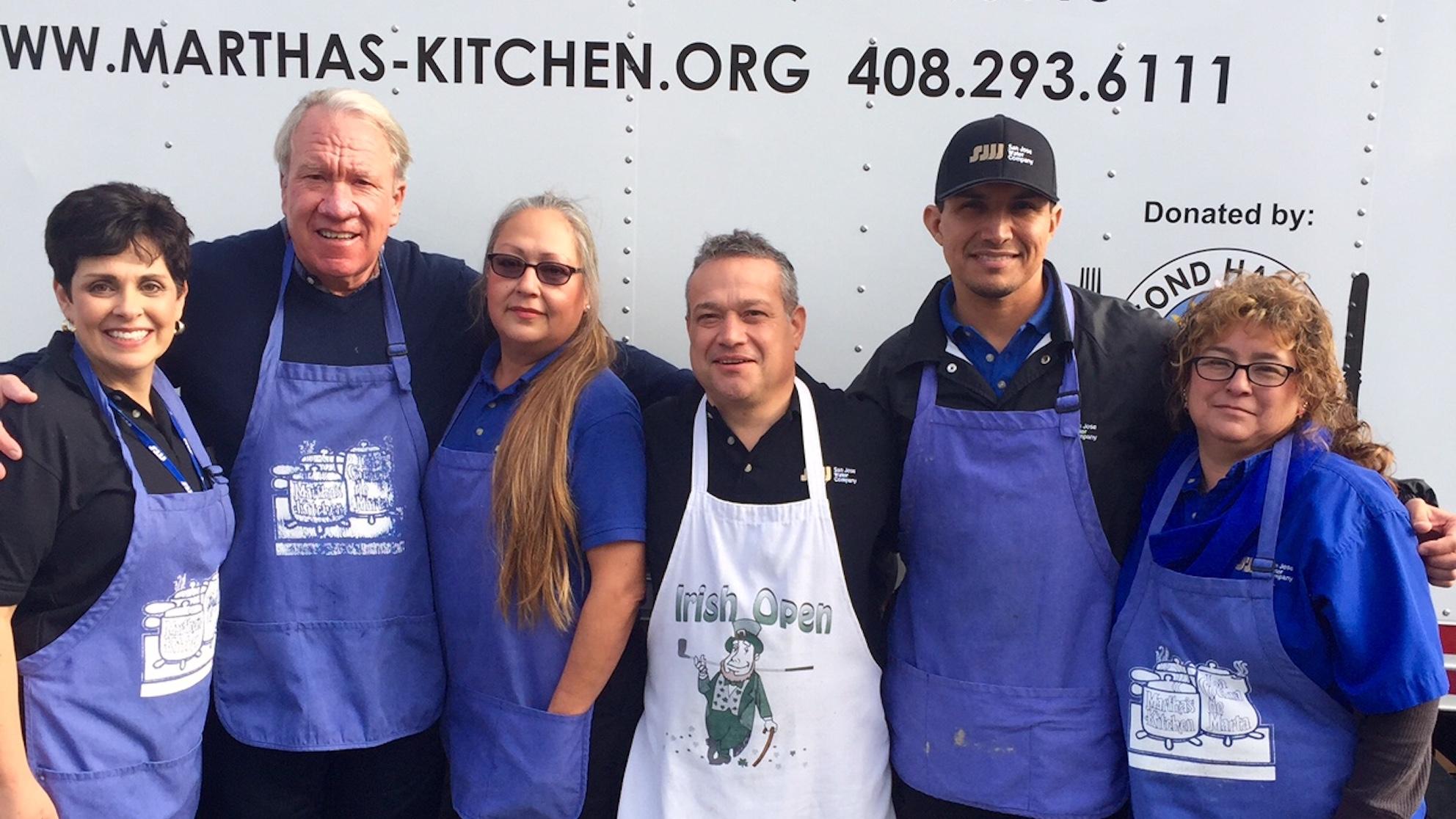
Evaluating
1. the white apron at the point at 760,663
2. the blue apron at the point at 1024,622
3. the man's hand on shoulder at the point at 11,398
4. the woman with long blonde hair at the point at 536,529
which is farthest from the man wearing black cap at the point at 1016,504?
the man's hand on shoulder at the point at 11,398

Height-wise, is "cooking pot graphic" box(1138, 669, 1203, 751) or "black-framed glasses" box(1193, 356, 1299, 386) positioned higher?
"black-framed glasses" box(1193, 356, 1299, 386)

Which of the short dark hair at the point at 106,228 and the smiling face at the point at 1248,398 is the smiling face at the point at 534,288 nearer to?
the short dark hair at the point at 106,228

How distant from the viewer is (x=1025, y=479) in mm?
1681

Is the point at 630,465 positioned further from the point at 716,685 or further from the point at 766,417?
the point at 716,685

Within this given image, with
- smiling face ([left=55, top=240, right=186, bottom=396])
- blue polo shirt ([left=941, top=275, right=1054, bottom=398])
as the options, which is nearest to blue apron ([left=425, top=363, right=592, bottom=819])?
smiling face ([left=55, top=240, right=186, bottom=396])

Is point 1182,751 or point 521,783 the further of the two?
point 521,783

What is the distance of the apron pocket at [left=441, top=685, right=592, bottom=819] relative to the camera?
1.71 meters

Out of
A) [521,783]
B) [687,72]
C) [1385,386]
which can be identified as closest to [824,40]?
[687,72]

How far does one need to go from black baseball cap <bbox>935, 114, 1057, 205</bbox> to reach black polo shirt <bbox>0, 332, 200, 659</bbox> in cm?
146

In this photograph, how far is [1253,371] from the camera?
5.07 feet

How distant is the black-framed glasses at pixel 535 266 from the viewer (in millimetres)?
1732

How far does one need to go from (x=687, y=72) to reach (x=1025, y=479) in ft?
3.53

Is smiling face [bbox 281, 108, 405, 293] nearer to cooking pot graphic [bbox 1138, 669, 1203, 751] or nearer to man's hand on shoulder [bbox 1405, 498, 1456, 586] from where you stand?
cooking pot graphic [bbox 1138, 669, 1203, 751]

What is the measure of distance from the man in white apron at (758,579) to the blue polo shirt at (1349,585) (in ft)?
1.99
